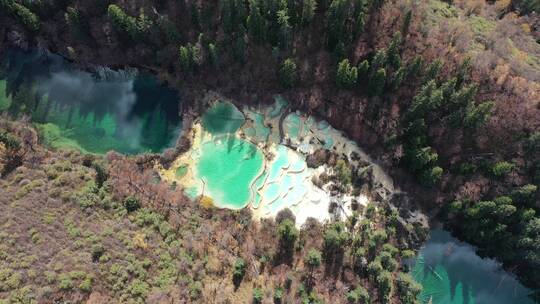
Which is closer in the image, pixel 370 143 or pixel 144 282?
pixel 144 282

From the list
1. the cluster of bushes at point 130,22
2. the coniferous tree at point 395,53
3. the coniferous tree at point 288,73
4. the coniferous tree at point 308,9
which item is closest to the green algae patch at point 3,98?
the cluster of bushes at point 130,22

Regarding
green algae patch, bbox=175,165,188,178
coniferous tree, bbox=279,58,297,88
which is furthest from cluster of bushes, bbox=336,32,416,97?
green algae patch, bbox=175,165,188,178

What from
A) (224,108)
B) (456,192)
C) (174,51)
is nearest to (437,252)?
(456,192)

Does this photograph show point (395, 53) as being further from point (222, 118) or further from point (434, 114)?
point (222, 118)

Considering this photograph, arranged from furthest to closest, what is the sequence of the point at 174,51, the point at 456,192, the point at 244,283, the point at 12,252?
the point at 174,51, the point at 456,192, the point at 244,283, the point at 12,252

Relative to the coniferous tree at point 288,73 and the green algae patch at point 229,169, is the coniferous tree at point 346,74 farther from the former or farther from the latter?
the green algae patch at point 229,169

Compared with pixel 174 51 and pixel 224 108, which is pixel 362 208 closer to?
pixel 224 108

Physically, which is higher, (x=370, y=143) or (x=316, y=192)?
(x=370, y=143)
